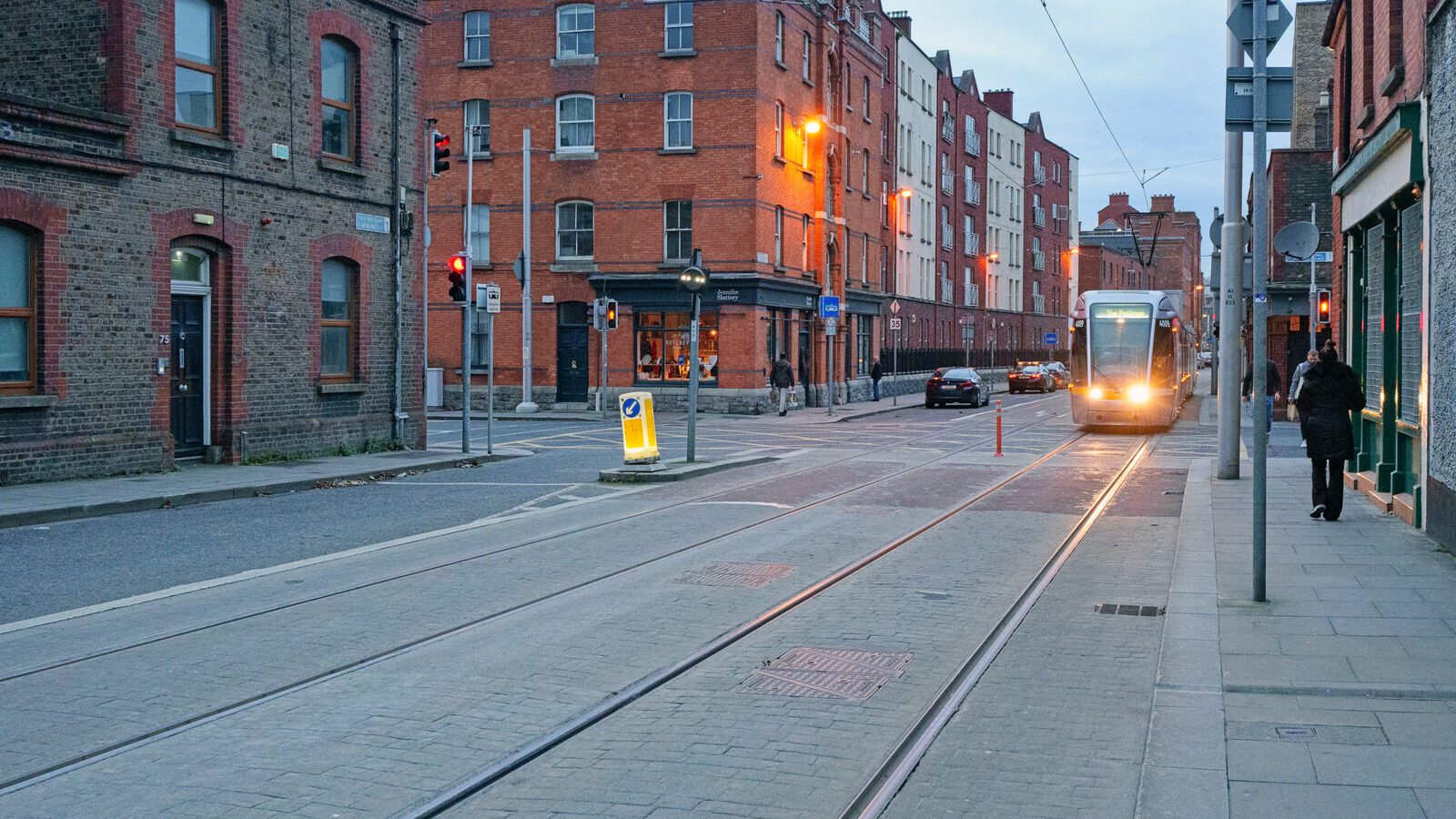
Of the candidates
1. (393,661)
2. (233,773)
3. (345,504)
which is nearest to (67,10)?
(345,504)

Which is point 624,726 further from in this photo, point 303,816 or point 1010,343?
point 1010,343

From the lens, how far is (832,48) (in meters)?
48.8

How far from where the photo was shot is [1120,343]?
106 feet

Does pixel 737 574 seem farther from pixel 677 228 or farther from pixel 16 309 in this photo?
pixel 677 228

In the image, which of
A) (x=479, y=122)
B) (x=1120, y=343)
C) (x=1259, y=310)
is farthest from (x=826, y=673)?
(x=479, y=122)

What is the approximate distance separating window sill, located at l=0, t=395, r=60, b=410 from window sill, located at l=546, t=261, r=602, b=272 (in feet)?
83.0

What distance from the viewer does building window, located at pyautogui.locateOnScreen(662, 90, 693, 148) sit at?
41.8 m

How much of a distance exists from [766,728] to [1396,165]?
36.6ft

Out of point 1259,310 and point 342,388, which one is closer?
point 1259,310

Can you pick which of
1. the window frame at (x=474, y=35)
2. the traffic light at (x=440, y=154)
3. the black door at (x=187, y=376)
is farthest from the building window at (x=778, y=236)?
the black door at (x=187, y=376)

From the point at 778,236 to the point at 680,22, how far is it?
282 inches

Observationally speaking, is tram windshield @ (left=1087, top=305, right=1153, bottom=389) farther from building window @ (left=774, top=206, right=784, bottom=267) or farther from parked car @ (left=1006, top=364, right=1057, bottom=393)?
parked car @ (left=1006, top=364, right=1057, bottom=393)

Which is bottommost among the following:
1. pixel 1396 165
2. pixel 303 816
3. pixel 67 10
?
pixel 303 816

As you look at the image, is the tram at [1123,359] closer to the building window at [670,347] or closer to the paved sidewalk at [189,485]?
the building window at [670,347]
